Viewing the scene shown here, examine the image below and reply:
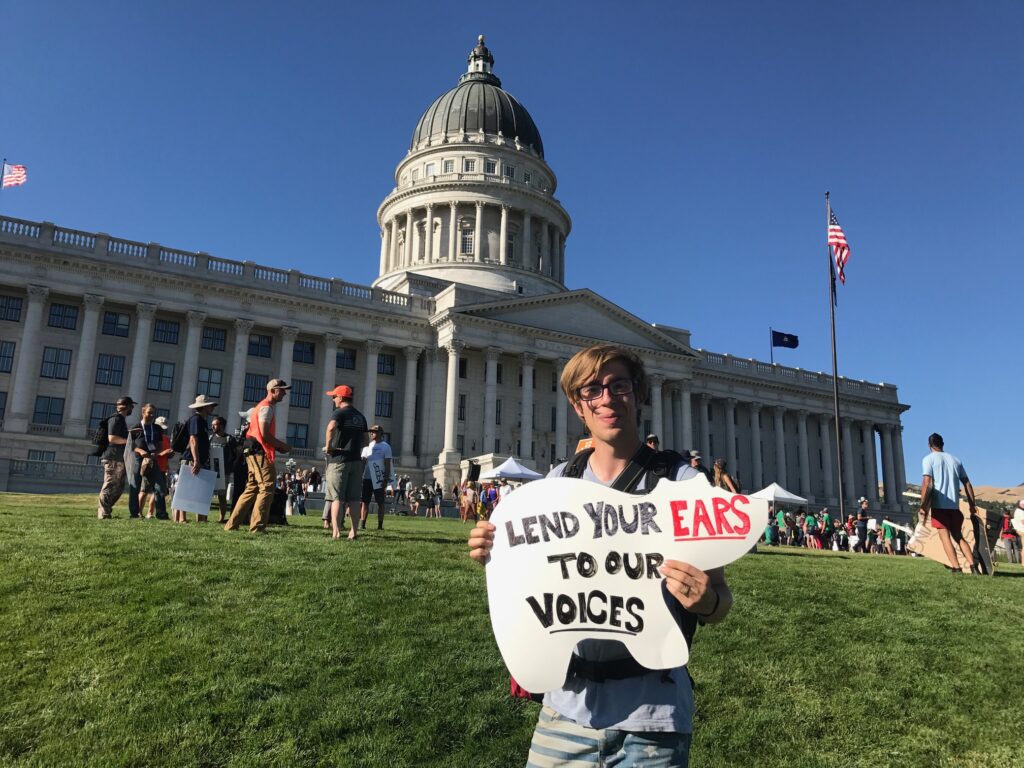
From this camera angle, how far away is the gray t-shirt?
9.04 feet

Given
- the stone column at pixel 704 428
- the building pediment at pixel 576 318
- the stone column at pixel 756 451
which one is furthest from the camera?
the stone column at pixel 756 451

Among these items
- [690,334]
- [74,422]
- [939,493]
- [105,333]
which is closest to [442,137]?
[690,334]

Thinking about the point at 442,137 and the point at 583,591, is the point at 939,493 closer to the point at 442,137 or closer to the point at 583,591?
the point at 583,591

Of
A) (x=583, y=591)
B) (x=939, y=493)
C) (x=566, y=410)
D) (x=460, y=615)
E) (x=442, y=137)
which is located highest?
(x=442, y=137)

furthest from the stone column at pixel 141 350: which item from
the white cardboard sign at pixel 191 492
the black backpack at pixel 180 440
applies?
the white cardboard sign at pixel 191 492

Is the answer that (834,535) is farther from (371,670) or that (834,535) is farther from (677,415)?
(371,670)

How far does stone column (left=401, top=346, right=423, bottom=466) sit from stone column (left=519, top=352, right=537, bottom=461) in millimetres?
7935

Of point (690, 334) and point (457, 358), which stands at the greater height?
point (690, 334)

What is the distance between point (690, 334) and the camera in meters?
68.6

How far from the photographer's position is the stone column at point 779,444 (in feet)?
234

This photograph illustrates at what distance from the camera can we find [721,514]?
9.24 ft

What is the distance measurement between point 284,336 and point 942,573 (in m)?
45.9

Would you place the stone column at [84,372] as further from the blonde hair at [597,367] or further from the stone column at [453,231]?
the blonde hair at [597,367]

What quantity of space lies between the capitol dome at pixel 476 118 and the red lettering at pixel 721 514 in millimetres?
77603
